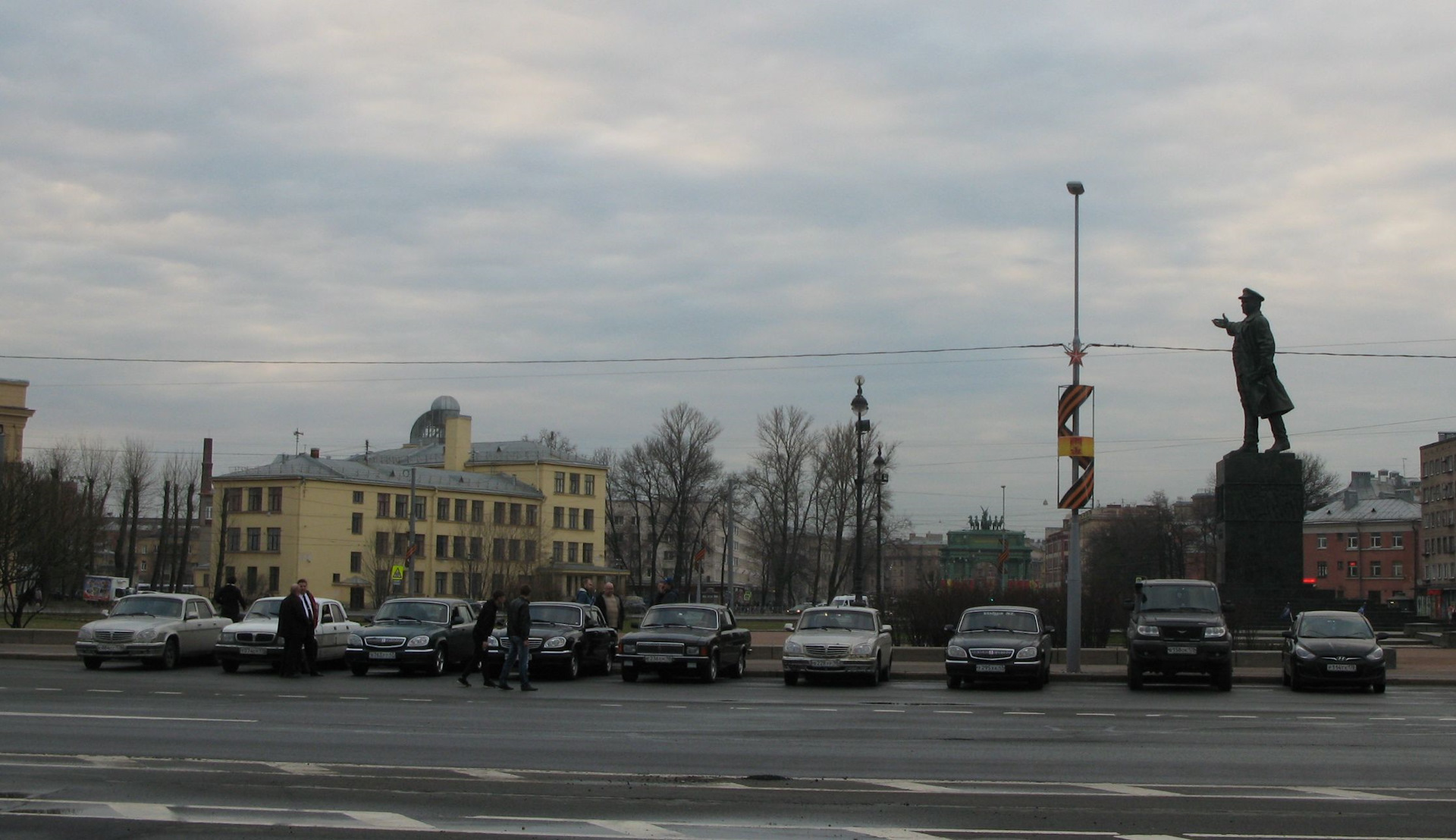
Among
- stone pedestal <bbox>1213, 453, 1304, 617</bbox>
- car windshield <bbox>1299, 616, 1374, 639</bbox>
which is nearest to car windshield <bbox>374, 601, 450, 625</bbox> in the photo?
car windshield <bbox>1299, 616, 1374, 639</bbox>

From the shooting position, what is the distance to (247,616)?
92.0ft

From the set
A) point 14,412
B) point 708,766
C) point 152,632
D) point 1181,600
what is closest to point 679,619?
point 1181,600

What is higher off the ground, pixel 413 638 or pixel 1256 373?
pixel 1256 373

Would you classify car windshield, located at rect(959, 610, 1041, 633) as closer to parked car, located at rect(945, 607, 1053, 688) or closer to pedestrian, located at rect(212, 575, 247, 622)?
parked car, located at rect(945, 607, 1053, 688)

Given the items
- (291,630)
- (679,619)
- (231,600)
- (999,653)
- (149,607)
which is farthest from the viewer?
(231,600)

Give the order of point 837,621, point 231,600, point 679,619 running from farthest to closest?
1. point 231,600
2. point 679,619
3. point 837,621

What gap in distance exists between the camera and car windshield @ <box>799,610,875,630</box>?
26.1m

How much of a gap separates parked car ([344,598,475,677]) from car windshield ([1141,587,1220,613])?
1312 cm

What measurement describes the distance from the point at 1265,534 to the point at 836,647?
14229 mm

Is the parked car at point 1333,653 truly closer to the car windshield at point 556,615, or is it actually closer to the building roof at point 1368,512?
the car windshield at point 556,615

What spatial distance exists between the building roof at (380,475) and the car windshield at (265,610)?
2783 inches

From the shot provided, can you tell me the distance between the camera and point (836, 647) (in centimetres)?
2506

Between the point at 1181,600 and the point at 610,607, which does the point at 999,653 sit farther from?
the point at 610,607

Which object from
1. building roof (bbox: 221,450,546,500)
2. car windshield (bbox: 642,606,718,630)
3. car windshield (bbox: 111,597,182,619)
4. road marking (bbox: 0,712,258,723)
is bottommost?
road marking (bbox: 0,712,258,723)
